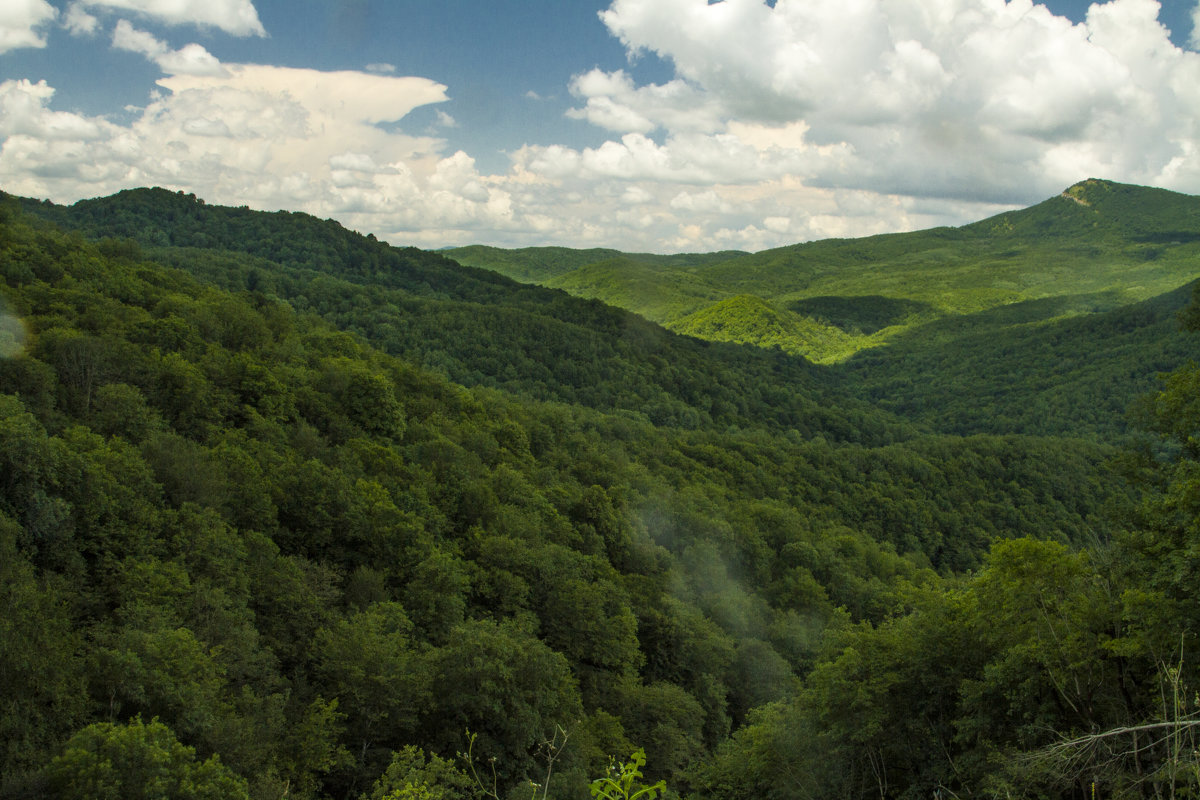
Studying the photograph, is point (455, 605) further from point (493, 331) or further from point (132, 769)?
point (493, 331)

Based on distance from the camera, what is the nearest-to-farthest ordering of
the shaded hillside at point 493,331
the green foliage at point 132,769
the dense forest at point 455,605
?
1. the green foliage at point 132,769
2. the dense forest at point 455,605
3. the shaded hillside at point 493,331

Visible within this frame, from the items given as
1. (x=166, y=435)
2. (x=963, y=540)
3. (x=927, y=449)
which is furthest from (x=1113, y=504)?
(x=927, y=449)

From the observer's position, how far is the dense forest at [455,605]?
15.6 metres

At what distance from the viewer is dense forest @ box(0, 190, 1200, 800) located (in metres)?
15.6

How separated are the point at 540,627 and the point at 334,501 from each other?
11906mm

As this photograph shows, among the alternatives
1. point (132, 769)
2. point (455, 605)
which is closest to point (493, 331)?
point (455, 605)

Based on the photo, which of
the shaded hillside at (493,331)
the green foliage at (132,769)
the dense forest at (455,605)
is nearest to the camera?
the green foliage at (132,769)

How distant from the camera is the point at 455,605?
31703 millimetres

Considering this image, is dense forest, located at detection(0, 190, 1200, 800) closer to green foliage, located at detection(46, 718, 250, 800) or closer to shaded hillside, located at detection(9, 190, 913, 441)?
green foliage, located at detection(46, 718, 250, 800)

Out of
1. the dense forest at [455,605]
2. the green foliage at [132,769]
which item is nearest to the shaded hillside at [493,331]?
the dense forest at [455,605]

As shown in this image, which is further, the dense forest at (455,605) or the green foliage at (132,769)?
the dense forest at (455,605)

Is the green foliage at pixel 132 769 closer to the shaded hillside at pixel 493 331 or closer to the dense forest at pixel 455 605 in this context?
the dense forest at pixel 455 605

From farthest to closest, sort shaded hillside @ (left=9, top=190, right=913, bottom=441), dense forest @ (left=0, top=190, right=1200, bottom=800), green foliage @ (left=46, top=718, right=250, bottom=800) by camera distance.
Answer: shaded hillside @ (left=9, top=190, right=913, bottom=441) < dense forest @ (left=0, top=190, right=1200, bottom=800) < green foliage @ (left=46, top=718, right=250, bottom=800)

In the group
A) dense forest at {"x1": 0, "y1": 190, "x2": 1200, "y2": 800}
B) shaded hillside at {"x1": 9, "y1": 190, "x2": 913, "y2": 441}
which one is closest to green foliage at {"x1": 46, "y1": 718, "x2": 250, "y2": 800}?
dense forest at {"x1": 0, "y1": 190, "x2": 1200, "y2": 800}
